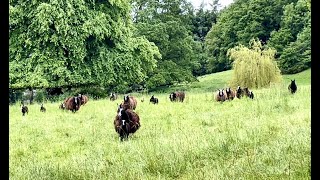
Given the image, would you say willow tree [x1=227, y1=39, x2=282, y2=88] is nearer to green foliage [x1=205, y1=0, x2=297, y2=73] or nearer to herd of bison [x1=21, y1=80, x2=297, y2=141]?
herd of bison [x1=21, y1=80, x2=297, y2=141]

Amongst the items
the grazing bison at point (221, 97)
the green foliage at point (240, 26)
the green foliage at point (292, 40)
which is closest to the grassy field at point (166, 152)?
the grazing bison at point (221, 97)

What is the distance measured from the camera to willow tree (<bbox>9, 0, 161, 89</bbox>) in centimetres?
2425

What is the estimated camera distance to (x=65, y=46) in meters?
25.9

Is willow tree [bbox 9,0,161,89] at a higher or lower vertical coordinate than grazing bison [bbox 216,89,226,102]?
higher

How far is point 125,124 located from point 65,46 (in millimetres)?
18165

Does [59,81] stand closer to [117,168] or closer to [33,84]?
[33,84]

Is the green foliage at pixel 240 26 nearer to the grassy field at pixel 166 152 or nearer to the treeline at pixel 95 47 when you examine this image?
the treeline at pixel 95 47

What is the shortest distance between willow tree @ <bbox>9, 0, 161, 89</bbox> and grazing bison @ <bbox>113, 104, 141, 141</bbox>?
15310 millimetres

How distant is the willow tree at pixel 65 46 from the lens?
2425 cm

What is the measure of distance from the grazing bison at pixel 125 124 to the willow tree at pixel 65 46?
15310 millimetres

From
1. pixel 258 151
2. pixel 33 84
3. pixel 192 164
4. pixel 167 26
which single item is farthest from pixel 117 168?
pixel 167 26

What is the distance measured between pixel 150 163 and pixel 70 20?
21.3 m

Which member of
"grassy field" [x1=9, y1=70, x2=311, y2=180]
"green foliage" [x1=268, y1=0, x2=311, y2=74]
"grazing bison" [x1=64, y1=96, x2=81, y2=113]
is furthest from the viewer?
"green foliage" [x1=268, y1=0, x2=311, y2=74]

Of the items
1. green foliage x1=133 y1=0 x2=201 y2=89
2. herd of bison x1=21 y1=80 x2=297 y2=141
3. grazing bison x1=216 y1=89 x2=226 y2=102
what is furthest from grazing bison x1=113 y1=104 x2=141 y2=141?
green foliage x1=133 y1=0 x2=201 y2=89
